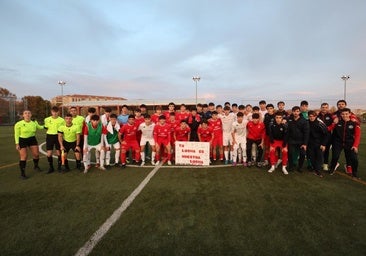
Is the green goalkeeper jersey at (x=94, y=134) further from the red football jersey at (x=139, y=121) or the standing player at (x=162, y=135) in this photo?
the standing player at (x=162, y=135)

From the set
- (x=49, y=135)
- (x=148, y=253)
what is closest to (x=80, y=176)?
(x=49, y=135)

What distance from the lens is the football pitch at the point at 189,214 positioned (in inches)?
119

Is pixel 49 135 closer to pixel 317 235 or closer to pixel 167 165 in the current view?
pixel 167 165

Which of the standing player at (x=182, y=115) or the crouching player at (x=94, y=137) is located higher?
the standing player at (x=182, y=115)

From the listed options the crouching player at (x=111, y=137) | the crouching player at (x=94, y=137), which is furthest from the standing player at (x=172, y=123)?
the crouching player at (x=94, y=137)

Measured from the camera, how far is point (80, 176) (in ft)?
21.1

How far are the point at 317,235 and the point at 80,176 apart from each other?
570cm

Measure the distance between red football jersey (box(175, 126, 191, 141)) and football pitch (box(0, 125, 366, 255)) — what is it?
2170 millimetres

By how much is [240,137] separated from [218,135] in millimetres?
825

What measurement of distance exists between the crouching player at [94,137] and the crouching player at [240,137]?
4.23 m

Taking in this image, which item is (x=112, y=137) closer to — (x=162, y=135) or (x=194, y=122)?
(x=162, y=135)

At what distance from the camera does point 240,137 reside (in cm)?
A: 766

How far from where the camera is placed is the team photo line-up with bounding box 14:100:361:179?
21.5 ft

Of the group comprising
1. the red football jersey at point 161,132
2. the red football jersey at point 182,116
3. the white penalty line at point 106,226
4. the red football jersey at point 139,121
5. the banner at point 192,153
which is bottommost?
the white penalty line at point 106,226
